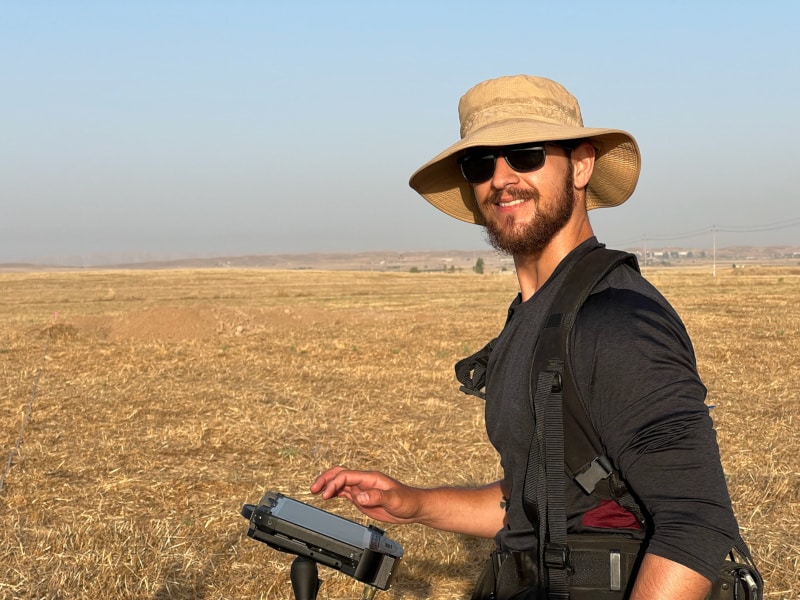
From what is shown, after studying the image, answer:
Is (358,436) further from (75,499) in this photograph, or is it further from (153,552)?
(153,552)

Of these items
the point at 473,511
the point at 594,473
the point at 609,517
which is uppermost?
the point at 594,473

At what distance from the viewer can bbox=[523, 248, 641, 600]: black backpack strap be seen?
181cm

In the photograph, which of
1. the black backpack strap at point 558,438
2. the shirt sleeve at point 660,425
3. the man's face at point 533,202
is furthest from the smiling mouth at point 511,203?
the shirt sleeve at point 660,425

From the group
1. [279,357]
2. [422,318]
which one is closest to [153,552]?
[279,357]

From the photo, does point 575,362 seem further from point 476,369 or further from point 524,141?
point 476,369

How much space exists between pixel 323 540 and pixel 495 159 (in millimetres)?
1152

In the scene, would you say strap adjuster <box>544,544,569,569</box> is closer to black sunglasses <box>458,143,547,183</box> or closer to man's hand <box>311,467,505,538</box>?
man's hand <box>311,467,505,538</box>

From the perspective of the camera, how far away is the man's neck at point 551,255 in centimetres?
229

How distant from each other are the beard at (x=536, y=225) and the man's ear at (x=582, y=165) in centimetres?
8

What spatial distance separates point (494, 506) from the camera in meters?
2.67

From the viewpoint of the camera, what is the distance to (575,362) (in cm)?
180

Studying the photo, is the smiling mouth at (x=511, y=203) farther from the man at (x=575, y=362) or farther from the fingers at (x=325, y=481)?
the fingers at (x=325, y=481)

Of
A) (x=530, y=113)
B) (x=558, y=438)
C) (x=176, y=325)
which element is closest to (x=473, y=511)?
(x=558, y=438)

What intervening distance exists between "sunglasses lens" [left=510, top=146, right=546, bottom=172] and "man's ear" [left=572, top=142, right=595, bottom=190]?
0.57ft
